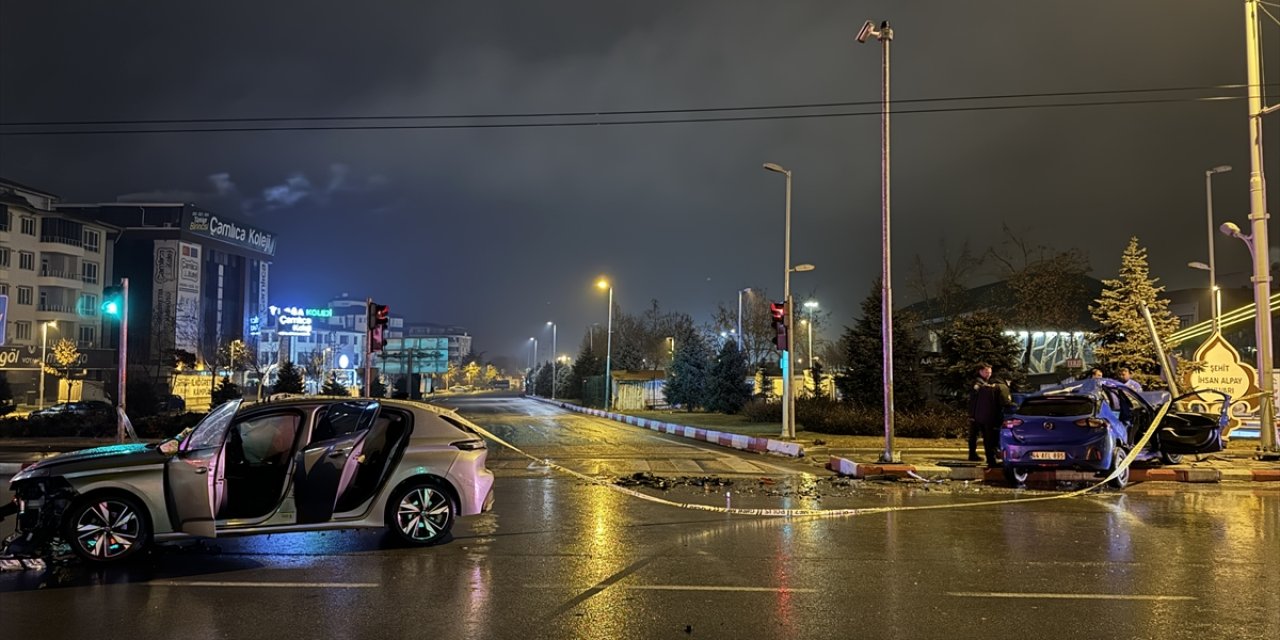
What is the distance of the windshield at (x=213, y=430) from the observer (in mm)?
7691

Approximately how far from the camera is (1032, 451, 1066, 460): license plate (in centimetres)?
1309

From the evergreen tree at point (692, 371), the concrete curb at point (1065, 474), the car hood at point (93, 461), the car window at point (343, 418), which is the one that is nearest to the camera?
the car hood at point (93, 461)

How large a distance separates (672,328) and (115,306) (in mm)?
70882

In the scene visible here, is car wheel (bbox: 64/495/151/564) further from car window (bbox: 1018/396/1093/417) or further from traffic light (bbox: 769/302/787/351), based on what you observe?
traffic light (bbox: 769/302/787/351)

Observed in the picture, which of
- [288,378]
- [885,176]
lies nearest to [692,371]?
[288,378]

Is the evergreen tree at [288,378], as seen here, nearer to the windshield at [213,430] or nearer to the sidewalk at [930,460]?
the sidewalk at [930,460]

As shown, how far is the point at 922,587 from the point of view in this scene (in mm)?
6750

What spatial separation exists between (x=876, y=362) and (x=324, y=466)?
72.7 feet

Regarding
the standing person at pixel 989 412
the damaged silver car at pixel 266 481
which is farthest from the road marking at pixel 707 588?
the standing person at pixel 989 412

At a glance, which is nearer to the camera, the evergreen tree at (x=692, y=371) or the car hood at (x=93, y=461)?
the car hood at (x=93, y=461)

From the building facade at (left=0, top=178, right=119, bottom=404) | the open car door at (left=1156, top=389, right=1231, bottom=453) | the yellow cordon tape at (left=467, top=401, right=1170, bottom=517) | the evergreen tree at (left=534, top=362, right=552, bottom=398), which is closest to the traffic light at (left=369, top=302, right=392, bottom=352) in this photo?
the yellow cordon tape at (left=467, top=401, right=1170, bottom=517)

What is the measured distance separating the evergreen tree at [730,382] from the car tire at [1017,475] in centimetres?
2632

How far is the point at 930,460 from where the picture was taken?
17.5 metres

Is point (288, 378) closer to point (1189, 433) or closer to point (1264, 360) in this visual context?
point (1189, 433)
